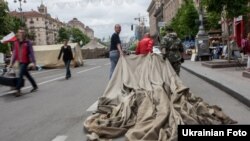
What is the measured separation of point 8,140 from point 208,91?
25.4ft

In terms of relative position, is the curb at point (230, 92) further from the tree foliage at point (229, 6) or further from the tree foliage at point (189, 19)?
the tree foliage at point (189, 19)

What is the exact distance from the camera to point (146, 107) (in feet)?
25.9

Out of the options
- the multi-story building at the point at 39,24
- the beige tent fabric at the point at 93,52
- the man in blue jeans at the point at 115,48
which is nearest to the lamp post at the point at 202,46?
the man in blue jeans at the point at 115,48

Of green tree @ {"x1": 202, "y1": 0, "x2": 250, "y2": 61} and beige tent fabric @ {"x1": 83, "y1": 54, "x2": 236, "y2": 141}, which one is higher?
green tree @ {"x1": 202, "y1": 0, "x2": 250, "y2": 61}

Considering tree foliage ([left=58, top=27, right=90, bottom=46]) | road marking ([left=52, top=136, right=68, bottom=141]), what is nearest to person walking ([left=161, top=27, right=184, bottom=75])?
road marking ([left=52, top=136, right=68, bottom=141])

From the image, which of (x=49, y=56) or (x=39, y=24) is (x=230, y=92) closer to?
(x=49, y=56)

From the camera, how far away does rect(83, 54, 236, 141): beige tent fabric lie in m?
6.86

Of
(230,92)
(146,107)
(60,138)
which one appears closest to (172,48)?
(230,92)

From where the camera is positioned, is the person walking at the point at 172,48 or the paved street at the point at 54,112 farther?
the person walking at the point at 172,48

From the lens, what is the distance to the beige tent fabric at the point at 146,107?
6863mm

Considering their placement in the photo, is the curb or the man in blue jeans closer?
the curb

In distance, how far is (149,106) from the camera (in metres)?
7.91

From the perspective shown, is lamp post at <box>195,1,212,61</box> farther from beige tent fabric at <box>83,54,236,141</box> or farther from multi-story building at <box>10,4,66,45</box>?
multi-story building at <box>10,4,66,45</box>

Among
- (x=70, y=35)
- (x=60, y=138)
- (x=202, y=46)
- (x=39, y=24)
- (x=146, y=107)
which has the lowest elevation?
(x=60, y=138)
